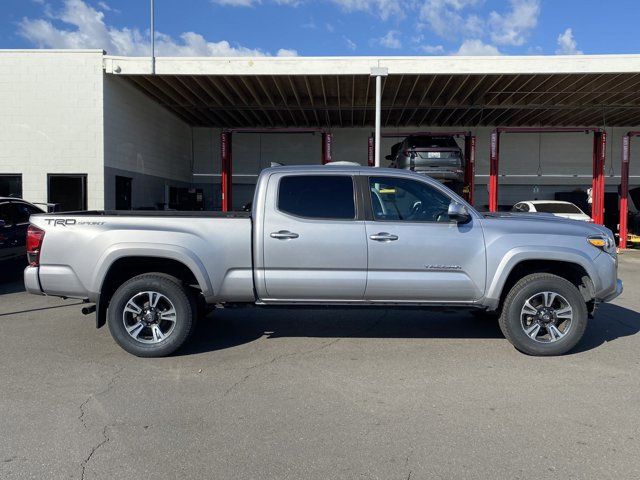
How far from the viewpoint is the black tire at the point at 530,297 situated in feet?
17.1

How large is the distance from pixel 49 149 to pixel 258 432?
12.8 m

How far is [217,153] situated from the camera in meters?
24.1

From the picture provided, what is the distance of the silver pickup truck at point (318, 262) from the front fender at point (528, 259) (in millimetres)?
10

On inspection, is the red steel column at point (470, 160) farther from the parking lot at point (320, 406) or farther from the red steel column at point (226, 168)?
the parking lot at point (320, 406)

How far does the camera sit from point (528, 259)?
5164mm

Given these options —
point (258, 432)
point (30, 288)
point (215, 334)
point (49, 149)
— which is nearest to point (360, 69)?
point (49, 149)

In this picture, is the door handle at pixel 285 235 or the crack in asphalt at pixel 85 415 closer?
the crack in asphalt at pixel 85 415

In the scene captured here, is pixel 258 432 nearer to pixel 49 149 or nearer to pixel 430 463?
pixel 430 463

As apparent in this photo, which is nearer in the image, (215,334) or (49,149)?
(215,334)

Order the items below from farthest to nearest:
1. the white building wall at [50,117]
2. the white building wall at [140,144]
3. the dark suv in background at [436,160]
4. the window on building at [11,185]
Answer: the dark suv in background at [436,160], the white building wall at [140,144], the window on building at [11,185], the white building wall at [50,117]

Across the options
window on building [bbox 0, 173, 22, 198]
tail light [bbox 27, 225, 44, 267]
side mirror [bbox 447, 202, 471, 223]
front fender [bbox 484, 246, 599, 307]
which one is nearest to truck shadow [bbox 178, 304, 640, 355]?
front fender [bbox 484, 246, 599, 307]

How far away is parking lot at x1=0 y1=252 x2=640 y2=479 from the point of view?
3.18 m

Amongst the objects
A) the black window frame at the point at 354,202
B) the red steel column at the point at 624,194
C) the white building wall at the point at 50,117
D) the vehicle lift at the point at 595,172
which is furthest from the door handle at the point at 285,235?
the red steel column at the point at 624,194

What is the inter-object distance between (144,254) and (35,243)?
3.86ft
